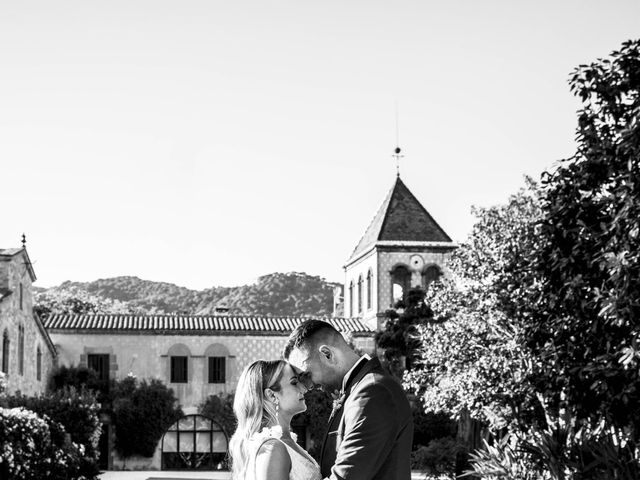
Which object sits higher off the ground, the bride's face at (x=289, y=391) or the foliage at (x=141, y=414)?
the bride's face at (x=289, y=391)

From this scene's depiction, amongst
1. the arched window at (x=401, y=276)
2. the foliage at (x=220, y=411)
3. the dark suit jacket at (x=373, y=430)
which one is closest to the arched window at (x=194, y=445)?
the foliage at (x=220, y=411)

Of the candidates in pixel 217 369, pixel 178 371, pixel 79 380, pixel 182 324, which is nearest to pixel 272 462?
pixel 79 380

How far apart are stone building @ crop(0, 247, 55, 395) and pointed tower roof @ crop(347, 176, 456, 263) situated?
15036 millimetres

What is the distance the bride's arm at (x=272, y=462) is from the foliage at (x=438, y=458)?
23.8 meters

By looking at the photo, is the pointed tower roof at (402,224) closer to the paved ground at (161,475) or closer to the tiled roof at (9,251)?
the paved ground at (161,475)

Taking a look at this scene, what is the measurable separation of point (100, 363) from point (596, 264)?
96.2 feet

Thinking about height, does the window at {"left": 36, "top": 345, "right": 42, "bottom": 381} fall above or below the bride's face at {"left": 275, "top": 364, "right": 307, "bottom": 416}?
above

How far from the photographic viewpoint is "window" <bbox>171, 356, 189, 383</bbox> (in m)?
40.7

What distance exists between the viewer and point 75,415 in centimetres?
2759

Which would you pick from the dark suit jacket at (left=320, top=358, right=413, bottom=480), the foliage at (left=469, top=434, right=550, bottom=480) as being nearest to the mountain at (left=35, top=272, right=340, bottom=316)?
the foliage at (left=469, top=434, right=550, bottom=480)

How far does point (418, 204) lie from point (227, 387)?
12115 millimetres

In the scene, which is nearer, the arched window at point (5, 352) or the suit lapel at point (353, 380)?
the suit lapel at point (353, 380)

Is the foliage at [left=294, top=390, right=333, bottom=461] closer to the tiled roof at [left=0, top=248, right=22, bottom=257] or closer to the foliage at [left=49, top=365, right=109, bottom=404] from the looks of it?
the foliage at [left=49, top=365, right=109, bottom=404]

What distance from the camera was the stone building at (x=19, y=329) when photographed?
31.6 m
